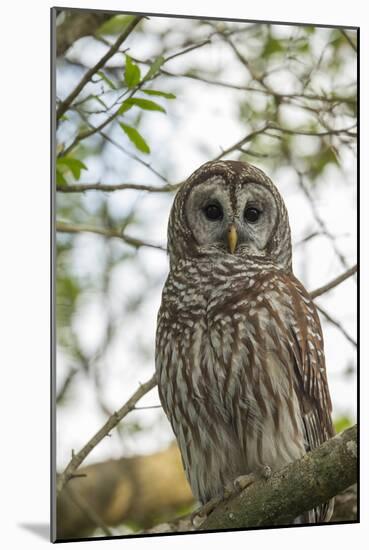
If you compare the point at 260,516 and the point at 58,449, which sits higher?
the point at 58,449

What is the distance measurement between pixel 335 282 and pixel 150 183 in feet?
2.59

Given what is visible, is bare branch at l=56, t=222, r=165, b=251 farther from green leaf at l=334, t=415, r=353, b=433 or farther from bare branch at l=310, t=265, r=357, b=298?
green leaf at l=334, t=415, r=353, b=433

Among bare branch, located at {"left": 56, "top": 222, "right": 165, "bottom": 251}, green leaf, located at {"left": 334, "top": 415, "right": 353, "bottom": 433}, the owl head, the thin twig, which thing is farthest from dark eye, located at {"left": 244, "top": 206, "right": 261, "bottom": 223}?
green leaf, located at {"left": 334, "top": 415, "right": 353, "bottom": 433}

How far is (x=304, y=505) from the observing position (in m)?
3.30

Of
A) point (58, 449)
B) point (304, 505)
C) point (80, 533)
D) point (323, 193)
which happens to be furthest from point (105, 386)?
point (323, 193)

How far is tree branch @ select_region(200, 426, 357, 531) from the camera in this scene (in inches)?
125

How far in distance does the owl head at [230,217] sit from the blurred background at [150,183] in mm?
115

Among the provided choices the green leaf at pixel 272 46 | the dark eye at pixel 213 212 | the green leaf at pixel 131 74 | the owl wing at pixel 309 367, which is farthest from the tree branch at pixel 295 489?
the green leaf at pixel 272 46

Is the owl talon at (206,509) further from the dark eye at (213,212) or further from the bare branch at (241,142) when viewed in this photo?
the bare branch at (241,142)

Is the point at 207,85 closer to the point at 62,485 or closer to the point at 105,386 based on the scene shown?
the point at 105,386

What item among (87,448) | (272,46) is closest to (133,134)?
(272,46)

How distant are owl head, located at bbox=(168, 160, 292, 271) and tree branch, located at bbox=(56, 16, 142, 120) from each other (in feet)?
1.66

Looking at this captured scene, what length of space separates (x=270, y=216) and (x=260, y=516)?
103cm

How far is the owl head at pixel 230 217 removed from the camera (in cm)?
355
